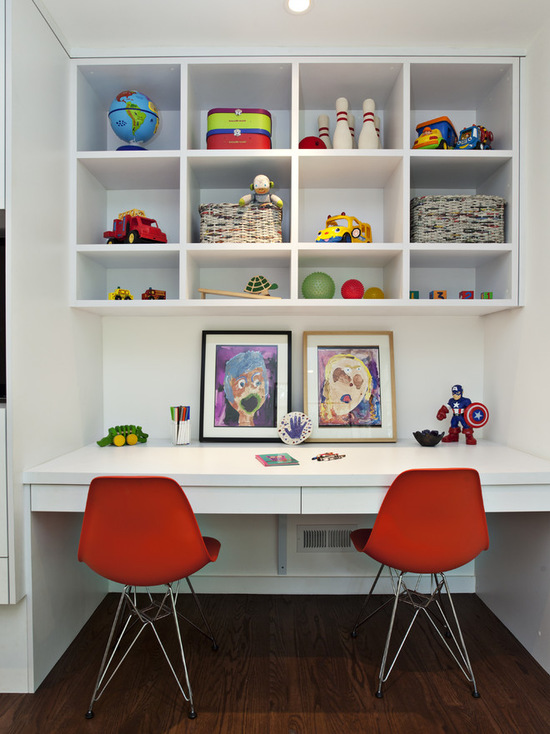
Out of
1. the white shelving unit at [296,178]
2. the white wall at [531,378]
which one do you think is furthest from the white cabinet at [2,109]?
the white wall at [531,378]

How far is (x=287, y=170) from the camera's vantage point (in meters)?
2.23

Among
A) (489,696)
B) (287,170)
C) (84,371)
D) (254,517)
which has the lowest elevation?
(489,696)

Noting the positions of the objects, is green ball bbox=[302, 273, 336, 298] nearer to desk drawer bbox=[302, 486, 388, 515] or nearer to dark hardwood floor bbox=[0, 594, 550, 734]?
desk drawer bbox=[302, 486, 388, 515]

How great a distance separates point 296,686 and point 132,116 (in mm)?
2395

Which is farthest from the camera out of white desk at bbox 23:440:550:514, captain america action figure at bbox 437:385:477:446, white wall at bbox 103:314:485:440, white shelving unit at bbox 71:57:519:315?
white wall at bbox 103:314:485:440

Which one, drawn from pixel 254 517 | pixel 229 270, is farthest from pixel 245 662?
pixel 229 270

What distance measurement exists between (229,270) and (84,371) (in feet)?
2.81

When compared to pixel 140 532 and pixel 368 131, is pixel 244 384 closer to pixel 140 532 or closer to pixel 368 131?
pixel 140 532

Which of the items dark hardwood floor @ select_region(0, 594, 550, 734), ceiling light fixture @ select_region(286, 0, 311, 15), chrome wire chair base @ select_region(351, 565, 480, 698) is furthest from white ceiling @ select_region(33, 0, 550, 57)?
dark hardwood floor @ select_region(0, 594, 550, 734)

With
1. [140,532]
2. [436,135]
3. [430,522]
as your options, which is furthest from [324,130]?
[140,532]

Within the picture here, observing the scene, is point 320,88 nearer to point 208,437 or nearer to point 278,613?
point 208,437

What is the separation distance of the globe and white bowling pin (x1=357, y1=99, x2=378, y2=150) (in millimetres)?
941

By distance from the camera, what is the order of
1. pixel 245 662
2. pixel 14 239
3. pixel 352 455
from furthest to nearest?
pixel 352 455, pixel 245 662, pixel 14 239

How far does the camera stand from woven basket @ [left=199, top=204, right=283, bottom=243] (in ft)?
6.95
